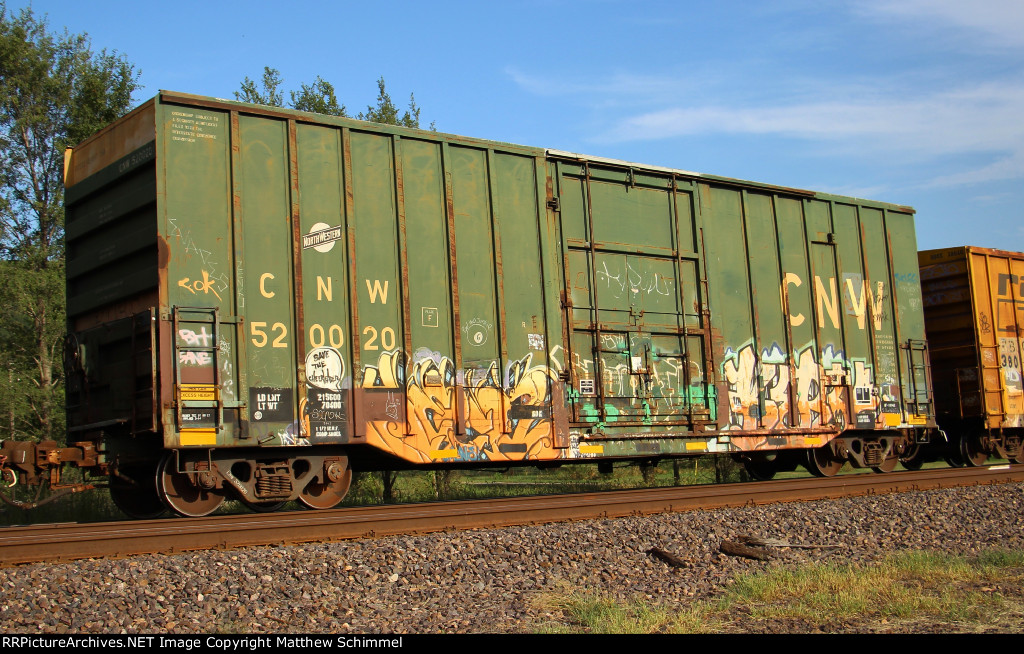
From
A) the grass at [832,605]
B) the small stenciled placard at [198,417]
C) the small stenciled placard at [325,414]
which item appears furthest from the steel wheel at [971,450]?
the small stenciled placard at [198,417]

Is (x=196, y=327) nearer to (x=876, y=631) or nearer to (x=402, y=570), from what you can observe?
(x=402, y=570)

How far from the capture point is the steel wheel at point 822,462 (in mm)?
13258

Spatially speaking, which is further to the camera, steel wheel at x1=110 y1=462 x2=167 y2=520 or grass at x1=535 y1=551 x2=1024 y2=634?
steel wheel at x1=110 y1=462 x2=167 y2=520

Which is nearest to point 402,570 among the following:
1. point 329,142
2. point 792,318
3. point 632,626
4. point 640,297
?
point 632,626

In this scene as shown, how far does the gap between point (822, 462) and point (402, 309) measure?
7510mm

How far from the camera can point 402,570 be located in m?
6.38

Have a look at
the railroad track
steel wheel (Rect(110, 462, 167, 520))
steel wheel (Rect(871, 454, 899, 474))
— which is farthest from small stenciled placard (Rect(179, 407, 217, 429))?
steel wheel (Rect(871, 454, 899, 474))

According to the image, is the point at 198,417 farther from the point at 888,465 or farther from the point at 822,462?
the point at 888,465

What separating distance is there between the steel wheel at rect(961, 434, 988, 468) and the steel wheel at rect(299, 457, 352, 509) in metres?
11.9

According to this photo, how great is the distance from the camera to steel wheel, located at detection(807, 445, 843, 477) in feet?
43.5

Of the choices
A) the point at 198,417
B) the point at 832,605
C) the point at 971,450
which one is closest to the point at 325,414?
the point at 198,417

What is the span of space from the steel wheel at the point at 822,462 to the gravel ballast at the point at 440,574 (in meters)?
4.14

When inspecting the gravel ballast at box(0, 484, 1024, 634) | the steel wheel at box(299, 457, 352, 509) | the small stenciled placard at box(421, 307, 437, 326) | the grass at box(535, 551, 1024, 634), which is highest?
the small stenciled placard at box(421, 307, 437, 326)

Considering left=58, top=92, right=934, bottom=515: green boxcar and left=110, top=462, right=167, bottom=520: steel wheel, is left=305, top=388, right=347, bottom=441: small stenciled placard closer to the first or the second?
left=58, top=92, right=934, bottom=515: green boxcar
